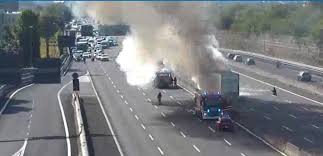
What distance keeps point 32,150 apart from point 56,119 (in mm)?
16681

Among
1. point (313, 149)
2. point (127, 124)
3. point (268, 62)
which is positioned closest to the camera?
point (313, 149)

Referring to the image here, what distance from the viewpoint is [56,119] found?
6938 centimetres

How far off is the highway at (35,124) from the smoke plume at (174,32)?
36.8ft

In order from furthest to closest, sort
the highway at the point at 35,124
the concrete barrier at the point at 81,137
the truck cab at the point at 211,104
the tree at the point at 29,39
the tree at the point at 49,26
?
the tree at the point at 49,26 < the tree at the point at 29,39 < the truck cab at the point at 211,104 < the highway at the point at 35,124 < the concrete barrier at the point at 81,137

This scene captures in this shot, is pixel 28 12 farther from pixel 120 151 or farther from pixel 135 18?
pixel 120 151

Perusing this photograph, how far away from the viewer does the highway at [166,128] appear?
50812mm

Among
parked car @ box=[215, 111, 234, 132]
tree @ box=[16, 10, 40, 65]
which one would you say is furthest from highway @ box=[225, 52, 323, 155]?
tree @ box=[16, 10, 40, 65]

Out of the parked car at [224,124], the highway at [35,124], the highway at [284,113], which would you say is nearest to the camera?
the highway at [35,124]

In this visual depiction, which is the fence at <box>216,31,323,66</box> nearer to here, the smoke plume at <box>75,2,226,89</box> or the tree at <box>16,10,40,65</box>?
the smoke plume at <box>75,2,226,89</box>

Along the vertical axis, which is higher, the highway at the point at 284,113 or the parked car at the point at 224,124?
the parked car at the point at 224,124

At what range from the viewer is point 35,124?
67.2m

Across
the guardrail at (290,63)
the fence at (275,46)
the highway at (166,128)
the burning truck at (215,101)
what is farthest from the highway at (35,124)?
the fence at (275,46)

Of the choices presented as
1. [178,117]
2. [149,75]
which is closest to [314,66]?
[149,75]

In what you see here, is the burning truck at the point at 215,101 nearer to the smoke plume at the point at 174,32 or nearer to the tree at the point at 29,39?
the smoke plume at the point at 174,32
